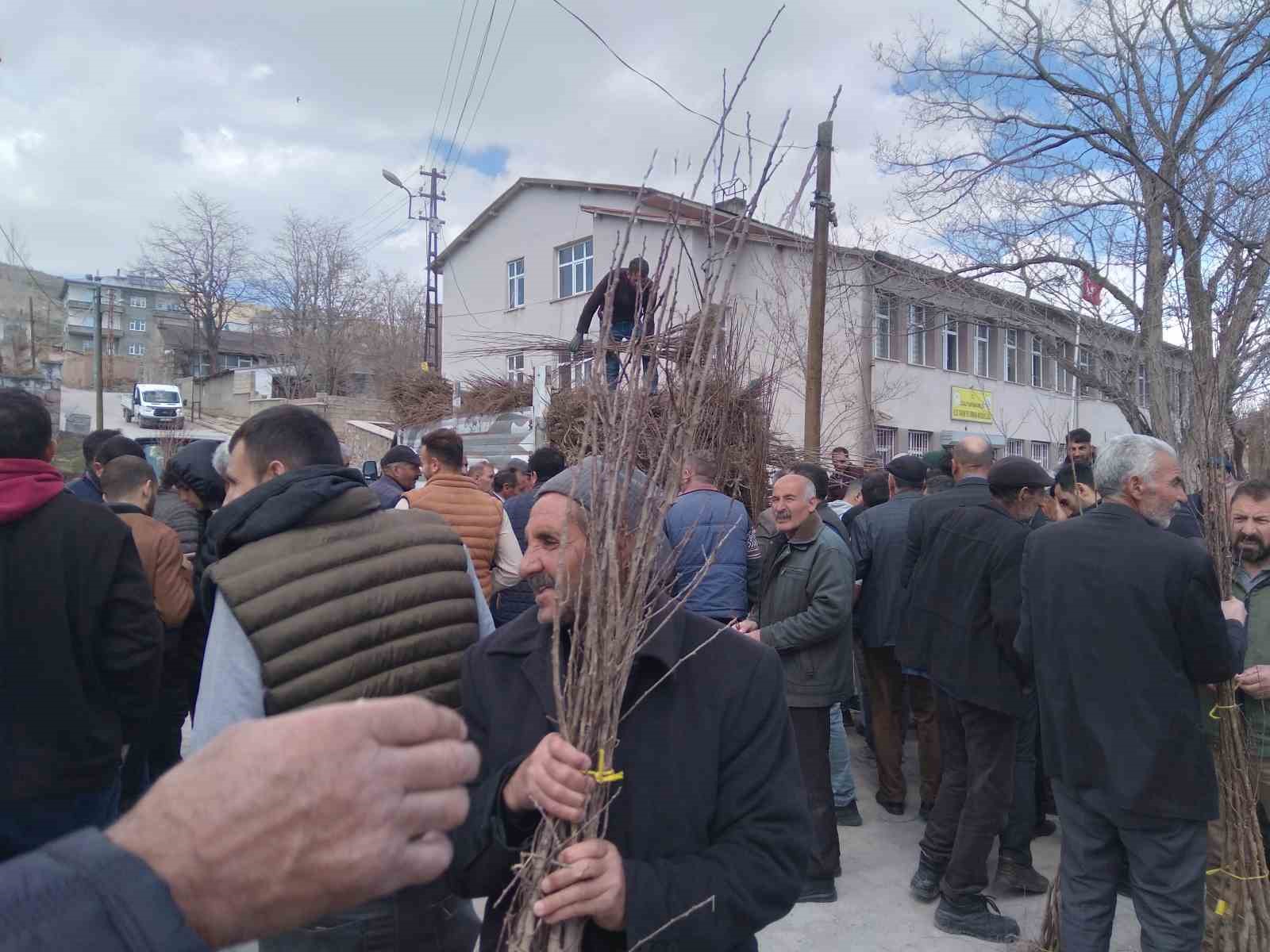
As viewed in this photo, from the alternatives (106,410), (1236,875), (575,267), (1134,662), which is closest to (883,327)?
(575,267)

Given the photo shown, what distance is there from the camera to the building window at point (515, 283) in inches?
995

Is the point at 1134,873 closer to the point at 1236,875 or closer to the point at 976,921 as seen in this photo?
the point at 1236,875

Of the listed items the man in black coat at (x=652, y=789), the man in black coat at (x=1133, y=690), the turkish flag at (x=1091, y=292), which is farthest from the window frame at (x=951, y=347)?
the man in black coat at (x=652, y=789)

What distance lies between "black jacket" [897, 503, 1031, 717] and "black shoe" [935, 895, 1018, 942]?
0.91 meters

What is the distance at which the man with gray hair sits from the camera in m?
4.26

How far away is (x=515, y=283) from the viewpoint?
83.8 ft

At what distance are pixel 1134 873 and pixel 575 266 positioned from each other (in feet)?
70.5

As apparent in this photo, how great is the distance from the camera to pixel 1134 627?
A: 2984 millimetres

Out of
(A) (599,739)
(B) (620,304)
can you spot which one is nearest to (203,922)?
(A) (599,739)

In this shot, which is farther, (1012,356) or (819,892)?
(1012,356)

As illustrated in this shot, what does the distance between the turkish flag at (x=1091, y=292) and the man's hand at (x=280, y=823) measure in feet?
46.1

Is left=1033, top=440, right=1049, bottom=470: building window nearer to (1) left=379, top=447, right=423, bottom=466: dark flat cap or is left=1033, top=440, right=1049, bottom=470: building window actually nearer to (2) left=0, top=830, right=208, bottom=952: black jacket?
(1) left=379, top=447, right=423, bottom=466: dark flat cap

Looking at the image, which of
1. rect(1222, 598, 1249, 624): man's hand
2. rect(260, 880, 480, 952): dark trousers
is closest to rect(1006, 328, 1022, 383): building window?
rect(1222, 598, 1249, 624): man's hand

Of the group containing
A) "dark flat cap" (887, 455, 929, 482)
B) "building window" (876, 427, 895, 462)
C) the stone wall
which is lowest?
"dark flat cap" (887, 455, 929, 482)
